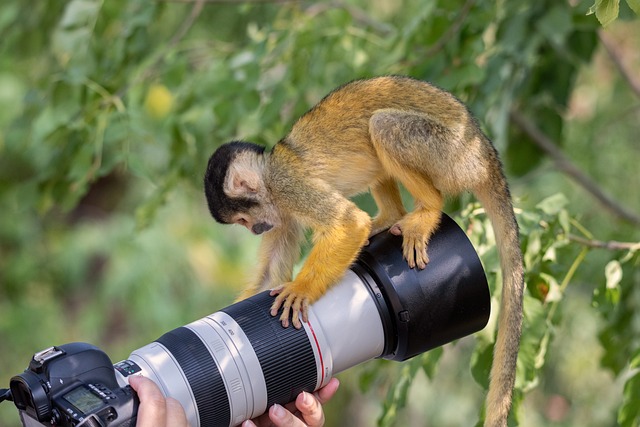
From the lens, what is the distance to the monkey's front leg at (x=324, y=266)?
183 cm

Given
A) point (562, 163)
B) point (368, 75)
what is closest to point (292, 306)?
point (368, 75)

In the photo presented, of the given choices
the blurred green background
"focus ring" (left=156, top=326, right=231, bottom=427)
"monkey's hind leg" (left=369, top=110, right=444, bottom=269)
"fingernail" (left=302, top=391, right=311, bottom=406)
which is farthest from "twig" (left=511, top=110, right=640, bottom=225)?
"focus ring" (left=156, top=326, right=231, bottom=427)

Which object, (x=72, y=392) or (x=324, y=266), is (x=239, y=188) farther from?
(x=72, y=392)

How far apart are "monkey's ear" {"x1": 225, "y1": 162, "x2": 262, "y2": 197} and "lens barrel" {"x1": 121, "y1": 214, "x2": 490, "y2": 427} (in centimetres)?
29

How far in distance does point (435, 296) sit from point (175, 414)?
0.57 metres

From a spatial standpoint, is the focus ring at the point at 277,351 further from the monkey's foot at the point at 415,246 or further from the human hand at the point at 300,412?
the monkey's foot at the point at 415,246

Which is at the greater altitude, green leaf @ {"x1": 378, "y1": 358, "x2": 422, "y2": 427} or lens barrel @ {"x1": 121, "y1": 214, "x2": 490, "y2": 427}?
lens barrel @ {"x1": 121, "y1": 214, "x2": 490, "y2": 427}

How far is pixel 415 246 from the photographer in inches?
73.7

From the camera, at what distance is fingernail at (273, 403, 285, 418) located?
5.99 feet

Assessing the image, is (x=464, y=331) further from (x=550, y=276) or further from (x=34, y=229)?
(x=34, y=229)


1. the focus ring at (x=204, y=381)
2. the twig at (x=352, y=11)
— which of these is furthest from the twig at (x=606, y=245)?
the twig at (x=352, y=11)

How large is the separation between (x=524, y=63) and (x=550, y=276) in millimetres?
668

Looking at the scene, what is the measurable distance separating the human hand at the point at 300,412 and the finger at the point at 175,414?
8.8 inches

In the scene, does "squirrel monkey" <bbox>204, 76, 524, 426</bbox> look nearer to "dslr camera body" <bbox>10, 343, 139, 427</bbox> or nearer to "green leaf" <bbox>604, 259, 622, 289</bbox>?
"green leaf" <bbox>604, 259, 622, 289</bbox>
